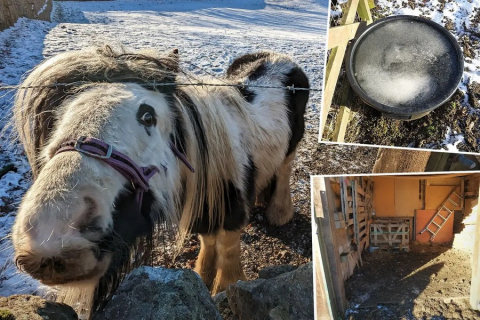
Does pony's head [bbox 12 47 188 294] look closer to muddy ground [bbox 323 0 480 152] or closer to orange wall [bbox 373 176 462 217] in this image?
orange wall [bbox 373 176 462 217]

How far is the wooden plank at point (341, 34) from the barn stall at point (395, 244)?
1252 millimetres

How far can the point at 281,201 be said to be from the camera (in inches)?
124

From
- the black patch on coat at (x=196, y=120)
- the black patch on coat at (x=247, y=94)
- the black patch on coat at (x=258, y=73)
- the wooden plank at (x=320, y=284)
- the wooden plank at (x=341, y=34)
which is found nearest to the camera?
the wooden plank at (x=320, y=284)

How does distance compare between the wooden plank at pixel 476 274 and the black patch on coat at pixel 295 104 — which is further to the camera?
the black patch on coat at pixel 295 104

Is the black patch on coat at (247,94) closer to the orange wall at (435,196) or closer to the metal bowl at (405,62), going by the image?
the metal bowl at (405,62)

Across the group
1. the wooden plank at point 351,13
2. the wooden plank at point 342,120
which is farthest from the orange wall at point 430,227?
the wooden plank at point 351,13

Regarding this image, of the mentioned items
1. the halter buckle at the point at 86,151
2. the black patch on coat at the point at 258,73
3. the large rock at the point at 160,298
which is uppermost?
the halter buckle at the point at 86,151

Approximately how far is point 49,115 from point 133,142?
46cm

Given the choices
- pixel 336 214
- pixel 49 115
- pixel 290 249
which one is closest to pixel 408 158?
pixel 336 214

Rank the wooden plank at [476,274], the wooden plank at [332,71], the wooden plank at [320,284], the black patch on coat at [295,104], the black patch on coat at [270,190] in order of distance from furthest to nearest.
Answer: the black patch on coat at [270,190]
the black patch on coat at [295,104]
the wooden plank at [332,71]
the wooden plank at [320,284]
the wooden plank at [476,274]

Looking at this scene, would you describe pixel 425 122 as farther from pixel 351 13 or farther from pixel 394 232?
pixel 394 232

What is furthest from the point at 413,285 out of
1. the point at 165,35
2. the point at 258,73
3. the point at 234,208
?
the point at 165,35

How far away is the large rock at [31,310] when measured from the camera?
109cm

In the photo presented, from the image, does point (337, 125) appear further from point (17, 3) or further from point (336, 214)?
point (17, 3)
